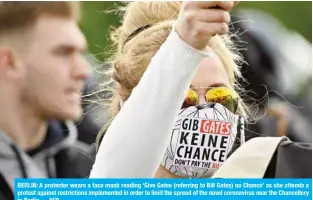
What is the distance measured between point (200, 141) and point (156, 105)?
22.9 inches

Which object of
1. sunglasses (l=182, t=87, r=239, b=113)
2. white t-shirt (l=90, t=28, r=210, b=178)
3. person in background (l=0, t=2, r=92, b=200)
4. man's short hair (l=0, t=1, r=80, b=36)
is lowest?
white t-shirt (l=90, t=28, r=210, b=178)

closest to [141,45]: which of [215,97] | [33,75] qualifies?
[215,97]

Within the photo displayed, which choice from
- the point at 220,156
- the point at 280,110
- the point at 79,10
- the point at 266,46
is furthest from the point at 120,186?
the point at 266,46

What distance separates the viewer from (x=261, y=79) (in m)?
2.17

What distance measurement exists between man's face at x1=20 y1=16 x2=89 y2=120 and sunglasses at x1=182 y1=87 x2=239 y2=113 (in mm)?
328

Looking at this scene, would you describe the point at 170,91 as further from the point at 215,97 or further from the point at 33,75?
the point at 33,75

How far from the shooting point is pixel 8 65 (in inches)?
78.0

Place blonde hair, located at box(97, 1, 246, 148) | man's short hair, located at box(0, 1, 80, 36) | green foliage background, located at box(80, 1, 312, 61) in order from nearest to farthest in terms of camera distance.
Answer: blonde hair, located at box(97, 1, 246, 148)
man's short hair, located at box(0, 1, 80, 36)
green foliage background, located at box(80, 1, 312, 61)

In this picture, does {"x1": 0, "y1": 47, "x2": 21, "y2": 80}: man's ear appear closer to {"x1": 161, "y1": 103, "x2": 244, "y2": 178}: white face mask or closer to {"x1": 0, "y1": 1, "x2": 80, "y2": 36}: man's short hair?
{"x1": 0, "y1": 1, "x2": 80, "y2": 36}: man's short hair

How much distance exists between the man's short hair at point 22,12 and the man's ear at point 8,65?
5cm

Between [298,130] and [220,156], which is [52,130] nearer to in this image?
[220,156]

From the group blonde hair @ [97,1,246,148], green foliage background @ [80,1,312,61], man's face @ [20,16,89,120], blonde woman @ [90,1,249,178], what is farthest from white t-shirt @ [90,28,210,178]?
green foliage background @ [80,1,312,61]

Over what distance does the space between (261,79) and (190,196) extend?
0.45 meters

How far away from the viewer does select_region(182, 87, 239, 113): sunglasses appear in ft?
5.98
